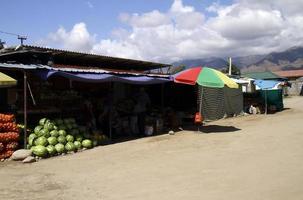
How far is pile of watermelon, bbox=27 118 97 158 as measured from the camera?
38.2 feet

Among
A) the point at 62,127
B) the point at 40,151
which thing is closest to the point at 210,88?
the point at 62,127

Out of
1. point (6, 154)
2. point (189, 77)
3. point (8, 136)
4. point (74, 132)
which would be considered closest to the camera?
point (6, 154)

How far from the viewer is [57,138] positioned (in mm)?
12211

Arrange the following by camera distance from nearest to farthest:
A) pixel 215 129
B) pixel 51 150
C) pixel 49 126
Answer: pixel 51 150
pixel 49 126
pixel 215 129

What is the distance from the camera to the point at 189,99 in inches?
814

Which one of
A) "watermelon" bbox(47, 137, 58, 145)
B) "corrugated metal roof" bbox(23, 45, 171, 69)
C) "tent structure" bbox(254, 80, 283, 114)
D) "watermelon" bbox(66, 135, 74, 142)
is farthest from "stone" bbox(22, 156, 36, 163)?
"tent structure" bbox(254, 80, 283, 114)

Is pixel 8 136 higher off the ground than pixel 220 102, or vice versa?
pixel 220 102

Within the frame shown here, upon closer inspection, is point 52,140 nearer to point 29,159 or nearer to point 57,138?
point 57,138

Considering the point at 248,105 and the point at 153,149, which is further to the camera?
A: the point at 248,105

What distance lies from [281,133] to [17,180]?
9.45m

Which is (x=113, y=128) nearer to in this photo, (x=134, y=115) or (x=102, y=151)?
(x=134, y=115)

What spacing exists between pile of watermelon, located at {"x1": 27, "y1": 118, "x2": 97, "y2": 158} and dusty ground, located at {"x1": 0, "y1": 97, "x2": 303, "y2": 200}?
41cm

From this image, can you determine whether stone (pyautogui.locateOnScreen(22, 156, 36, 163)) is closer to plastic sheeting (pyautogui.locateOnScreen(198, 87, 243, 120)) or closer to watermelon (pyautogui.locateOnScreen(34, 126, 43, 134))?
watermelon (pyautogui.locateOnScreen(34, 126, 43, 134))

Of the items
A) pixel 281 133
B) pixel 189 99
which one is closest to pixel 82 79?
pixel 281 133
